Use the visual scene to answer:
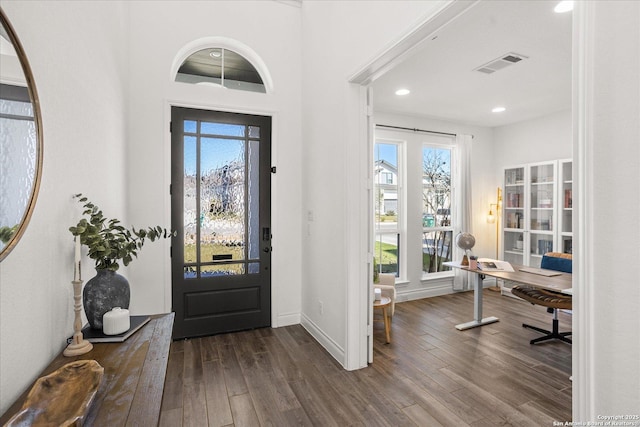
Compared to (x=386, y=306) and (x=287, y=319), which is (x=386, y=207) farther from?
(x=287, y=319)

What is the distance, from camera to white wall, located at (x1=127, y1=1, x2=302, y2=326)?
3.14 meters

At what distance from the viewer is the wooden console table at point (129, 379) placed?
3.37 feet

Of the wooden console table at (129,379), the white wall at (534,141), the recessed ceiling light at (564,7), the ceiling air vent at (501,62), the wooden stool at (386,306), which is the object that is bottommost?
the wooden stool at (386,306)

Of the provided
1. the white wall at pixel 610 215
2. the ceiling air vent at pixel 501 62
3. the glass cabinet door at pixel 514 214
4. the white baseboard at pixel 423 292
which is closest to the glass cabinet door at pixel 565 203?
the glass cabinet door at pixel 514 214

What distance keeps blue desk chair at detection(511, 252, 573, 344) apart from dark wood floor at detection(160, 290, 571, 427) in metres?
0.14

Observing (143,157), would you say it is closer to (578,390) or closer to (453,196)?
(578,390)

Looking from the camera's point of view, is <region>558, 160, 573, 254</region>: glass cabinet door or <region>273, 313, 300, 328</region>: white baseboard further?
<region>558, 160, 573, 254</region>: glass cabinet door

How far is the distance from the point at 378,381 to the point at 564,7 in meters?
2.94

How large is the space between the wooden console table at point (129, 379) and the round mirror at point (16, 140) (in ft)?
1.84

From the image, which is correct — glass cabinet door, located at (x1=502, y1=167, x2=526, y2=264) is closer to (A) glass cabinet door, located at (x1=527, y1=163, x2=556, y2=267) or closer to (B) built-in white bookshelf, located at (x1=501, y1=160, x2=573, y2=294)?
(B) built-in white bookshelf, located at (x1=501, y1=160, x2=573, y2=294)

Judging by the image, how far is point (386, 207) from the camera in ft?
16.2

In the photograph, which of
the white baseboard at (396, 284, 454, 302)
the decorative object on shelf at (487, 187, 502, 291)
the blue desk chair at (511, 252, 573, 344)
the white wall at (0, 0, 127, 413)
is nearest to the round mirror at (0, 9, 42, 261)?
the white wall at (0, 0, 127, 413)

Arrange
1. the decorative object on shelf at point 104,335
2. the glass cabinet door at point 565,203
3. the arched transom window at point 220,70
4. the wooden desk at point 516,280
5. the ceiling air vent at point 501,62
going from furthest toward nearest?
1. the glass cabinet door at point 565,203
2. the arched transom window at point 220,70
3. the ceiling air vent at point 501,62
4. the wooden desk at point 516,280
5. the decorative object on shelf at point 104,335

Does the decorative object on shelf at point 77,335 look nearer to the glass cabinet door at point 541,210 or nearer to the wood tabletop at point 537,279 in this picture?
the wood tabletop at point 537,279
